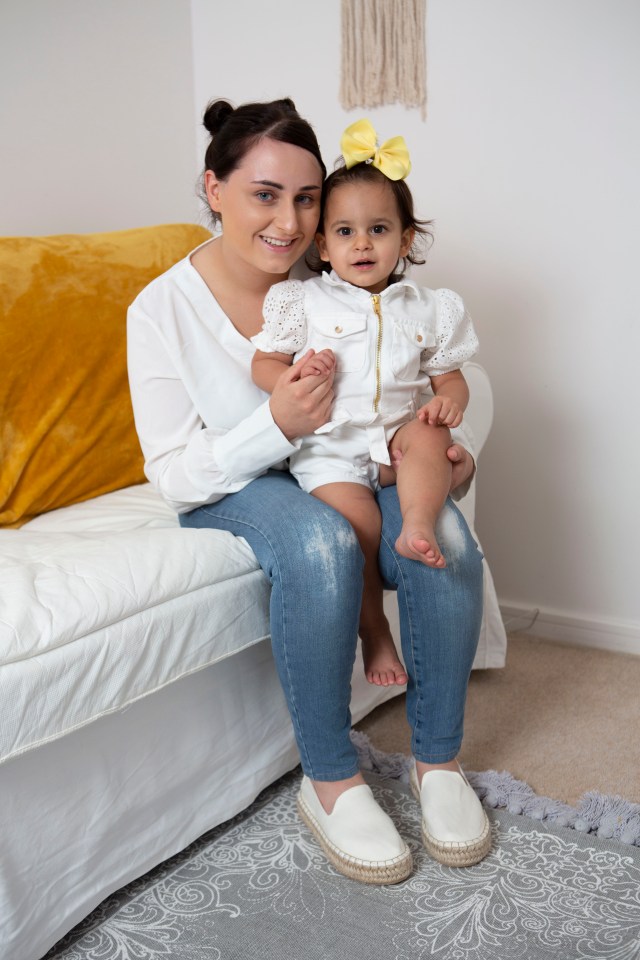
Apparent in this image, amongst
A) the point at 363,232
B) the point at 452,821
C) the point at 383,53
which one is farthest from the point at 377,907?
the point at 383,53

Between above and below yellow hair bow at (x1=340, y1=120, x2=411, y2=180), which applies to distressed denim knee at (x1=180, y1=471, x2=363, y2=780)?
below

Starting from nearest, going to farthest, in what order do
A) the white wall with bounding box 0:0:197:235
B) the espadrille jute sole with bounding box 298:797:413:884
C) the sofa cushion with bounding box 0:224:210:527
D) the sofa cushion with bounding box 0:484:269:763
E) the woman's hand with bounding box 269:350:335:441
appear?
the sofa cushion with bounding box 0:484:269:763
the espadrille jute sole with bounding box 298:797:413:884
the woman's hand with bounding box 269:350:335:441
the sofa cushion with bounding box 0:224:210:527
the white wall with bounding box 0:0:197:235

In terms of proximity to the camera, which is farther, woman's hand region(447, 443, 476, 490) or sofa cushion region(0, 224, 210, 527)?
sofa cushion region(0, 224, 210, 527)

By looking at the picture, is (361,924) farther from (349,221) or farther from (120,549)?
(349,221)

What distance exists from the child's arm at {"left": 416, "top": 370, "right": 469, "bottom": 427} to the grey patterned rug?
2.03 ft

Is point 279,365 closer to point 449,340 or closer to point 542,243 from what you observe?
point 449,340

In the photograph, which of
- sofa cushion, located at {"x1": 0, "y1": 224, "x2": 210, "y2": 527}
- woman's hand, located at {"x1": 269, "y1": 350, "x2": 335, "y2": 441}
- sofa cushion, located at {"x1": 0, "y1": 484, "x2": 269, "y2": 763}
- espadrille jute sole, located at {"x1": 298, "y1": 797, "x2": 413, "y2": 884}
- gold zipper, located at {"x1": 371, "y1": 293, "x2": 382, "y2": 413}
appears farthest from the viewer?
sofa cushion, located at {"x1": 0, "y1": 224, "x2": 210, "y2": 527}

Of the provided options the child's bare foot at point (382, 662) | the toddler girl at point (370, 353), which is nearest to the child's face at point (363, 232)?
the toddler girl at point (370, 353)

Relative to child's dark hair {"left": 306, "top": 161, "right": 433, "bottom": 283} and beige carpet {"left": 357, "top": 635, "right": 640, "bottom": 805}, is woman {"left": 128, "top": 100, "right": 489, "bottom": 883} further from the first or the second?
beige carpet {"left": 357, "top": 635, "right": 640, "bottom": 805}

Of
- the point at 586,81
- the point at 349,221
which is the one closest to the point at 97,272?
the point at 349,221

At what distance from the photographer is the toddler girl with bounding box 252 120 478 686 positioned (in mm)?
1365

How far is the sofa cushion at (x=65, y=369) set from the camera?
1634 millimetres

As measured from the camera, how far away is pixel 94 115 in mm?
2236

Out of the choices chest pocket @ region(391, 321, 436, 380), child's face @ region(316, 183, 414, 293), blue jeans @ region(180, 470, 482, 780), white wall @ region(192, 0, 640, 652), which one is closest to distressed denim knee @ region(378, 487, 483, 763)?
blue jeans @ region(180, 470, 482, 780)
